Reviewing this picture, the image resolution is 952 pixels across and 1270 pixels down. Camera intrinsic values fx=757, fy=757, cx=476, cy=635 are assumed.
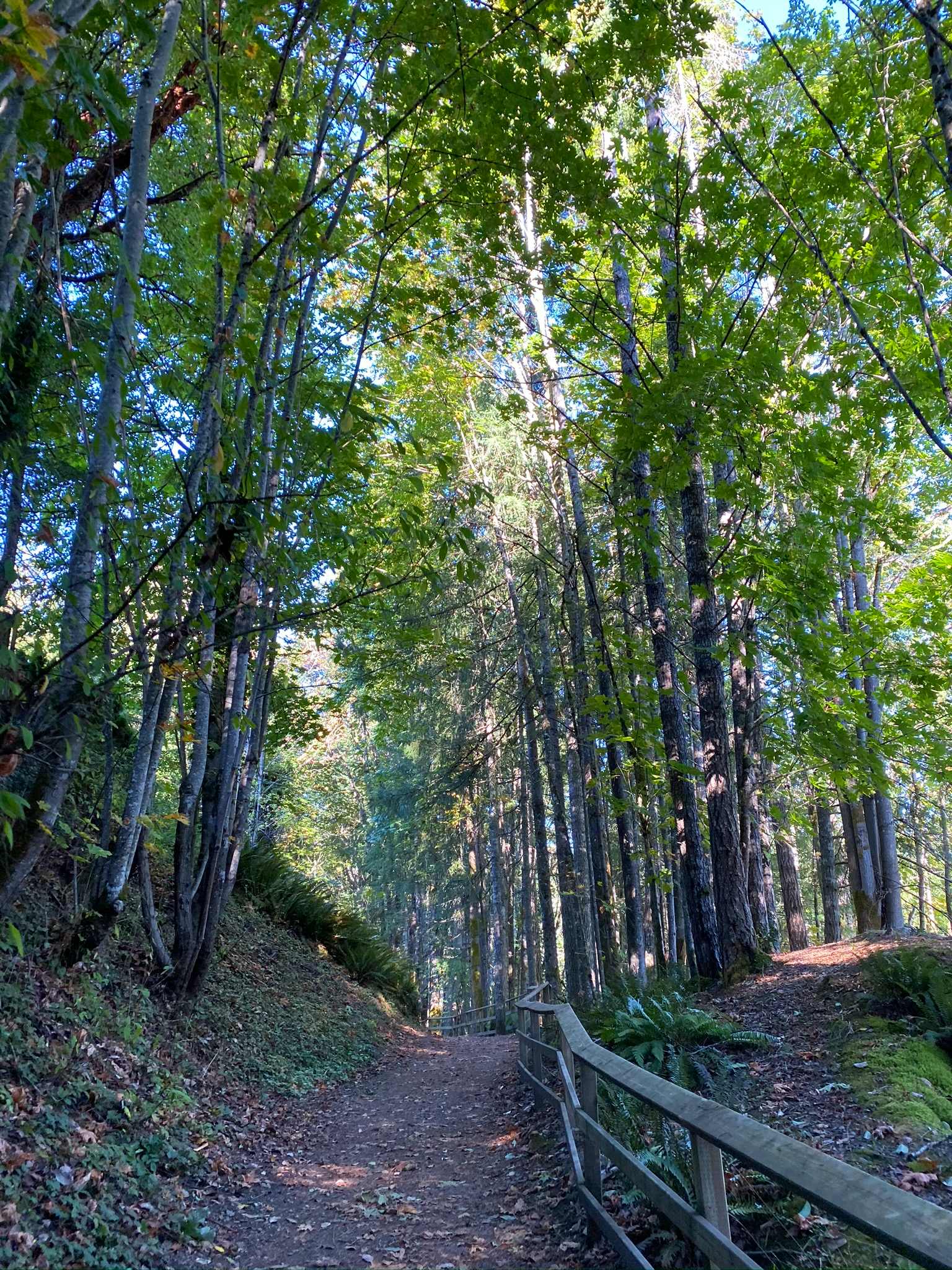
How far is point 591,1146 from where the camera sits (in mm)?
4449

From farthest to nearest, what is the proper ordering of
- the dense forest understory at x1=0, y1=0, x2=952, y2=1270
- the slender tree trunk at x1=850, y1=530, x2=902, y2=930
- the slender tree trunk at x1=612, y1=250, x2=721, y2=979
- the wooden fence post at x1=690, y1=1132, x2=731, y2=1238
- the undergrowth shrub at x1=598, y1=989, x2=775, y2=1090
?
the slender tree trunk at x1=850, y1=530, x2=902, y2=930 → the slender tree trunk at x1=612, y1=250, x2=721, y2=979 → the undergrowth shrub at x1=598, y1=989, x2=775, y2=1090 → the dense forest understory at x1=0, y1=0, x2=952, y2=1270 → the wooden fence post at x1=690, y1=1132, x2=731, y2=1238

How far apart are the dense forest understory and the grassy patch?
9 centimetres

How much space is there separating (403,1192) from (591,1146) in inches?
94.1

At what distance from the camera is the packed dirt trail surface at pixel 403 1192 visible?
4.59m

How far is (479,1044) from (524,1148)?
11.0 metres

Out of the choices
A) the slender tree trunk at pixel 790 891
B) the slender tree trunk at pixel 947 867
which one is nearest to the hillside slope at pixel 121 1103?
the slender tree trunk at pixel 790 891

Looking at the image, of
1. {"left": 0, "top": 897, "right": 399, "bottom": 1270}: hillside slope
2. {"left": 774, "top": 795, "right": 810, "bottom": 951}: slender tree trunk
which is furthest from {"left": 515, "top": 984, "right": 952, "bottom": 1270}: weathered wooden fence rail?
{"left": 774, "top": 795, "right": 810, "bottom": 951}: slender tree trunk

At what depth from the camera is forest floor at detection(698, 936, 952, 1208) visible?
3.94 m

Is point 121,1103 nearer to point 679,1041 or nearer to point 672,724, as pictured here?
point 679,1041

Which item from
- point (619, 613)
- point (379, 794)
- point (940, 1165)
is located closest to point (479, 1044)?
point (379, 794)

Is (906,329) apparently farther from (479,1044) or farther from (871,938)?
(479,1044)

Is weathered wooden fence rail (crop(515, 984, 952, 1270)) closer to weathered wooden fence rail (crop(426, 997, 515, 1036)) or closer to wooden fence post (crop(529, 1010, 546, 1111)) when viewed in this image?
wooden fence post (crop(529, 1010, 546, 1111))

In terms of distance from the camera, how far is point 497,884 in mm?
25750

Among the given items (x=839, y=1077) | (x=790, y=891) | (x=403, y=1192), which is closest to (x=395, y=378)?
(x=403, y=1192)
